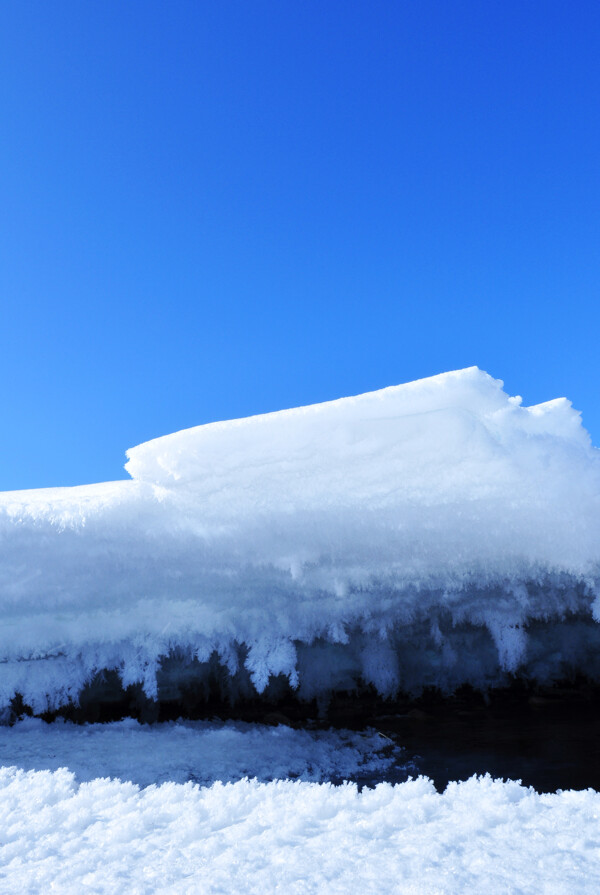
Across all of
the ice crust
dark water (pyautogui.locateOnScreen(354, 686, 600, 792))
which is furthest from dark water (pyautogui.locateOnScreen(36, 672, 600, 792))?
the ice crust

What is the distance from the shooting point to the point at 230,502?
Answer: 3.46 meters

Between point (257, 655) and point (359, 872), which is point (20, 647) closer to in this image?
point (257, 655)

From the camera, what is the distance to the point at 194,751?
3238mm

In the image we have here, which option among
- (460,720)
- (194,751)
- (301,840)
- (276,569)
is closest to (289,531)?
(276,569)

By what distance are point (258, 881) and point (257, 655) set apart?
2.30m

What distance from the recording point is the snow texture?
2902mm

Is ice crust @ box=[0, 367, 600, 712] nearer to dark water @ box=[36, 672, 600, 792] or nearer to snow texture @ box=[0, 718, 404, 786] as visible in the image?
snow texture @ box=[0, 718, 404, 786]

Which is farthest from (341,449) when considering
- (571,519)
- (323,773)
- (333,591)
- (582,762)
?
(582,762)

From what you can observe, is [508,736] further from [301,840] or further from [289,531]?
[301,840]

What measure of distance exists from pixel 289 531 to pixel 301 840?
1766 millimetres

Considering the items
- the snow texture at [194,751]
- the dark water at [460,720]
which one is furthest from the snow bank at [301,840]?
the dark water at [460,720]

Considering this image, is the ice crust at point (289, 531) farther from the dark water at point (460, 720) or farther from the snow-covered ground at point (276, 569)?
the dark water at point (460, 720)

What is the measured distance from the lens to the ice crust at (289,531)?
3393mm

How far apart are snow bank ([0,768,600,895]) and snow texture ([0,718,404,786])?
518mm
